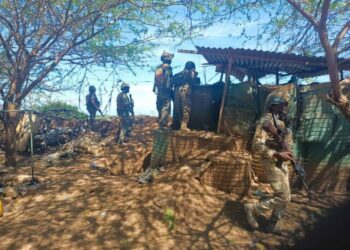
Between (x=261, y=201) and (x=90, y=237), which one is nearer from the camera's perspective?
(x=90, y=237)

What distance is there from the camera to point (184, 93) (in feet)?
27.4

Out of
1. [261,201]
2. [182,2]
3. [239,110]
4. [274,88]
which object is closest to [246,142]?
[239,110]

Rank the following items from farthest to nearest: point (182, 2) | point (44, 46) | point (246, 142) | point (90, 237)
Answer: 1. point (44, 46)
2. point (182, 2)
3. point (246, 142)
4. point (90, 237)

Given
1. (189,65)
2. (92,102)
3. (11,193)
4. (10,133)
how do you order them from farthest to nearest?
1. (92,102)
2. (10,133)
3. (189,65)
4. (11,193)

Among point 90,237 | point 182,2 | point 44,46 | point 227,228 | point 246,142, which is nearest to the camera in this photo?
point 90,237

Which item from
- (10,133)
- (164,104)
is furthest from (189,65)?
(10,133)

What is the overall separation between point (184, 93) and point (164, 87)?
1292 millimetres

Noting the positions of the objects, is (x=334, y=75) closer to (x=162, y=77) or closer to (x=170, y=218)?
(x=170, y=218)

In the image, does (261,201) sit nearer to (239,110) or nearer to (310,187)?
(310,187)

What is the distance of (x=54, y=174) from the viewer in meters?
8.42

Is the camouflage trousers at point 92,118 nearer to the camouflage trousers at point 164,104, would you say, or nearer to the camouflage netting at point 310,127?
the camouflage trousers at point 164,104

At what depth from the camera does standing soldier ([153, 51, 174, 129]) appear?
9.47 meters

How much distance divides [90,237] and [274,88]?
4870 mm

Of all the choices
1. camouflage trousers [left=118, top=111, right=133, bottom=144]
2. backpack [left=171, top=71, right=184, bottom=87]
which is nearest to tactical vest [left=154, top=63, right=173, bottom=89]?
backpack [left=171, top=71, right=184, bottom=87]
